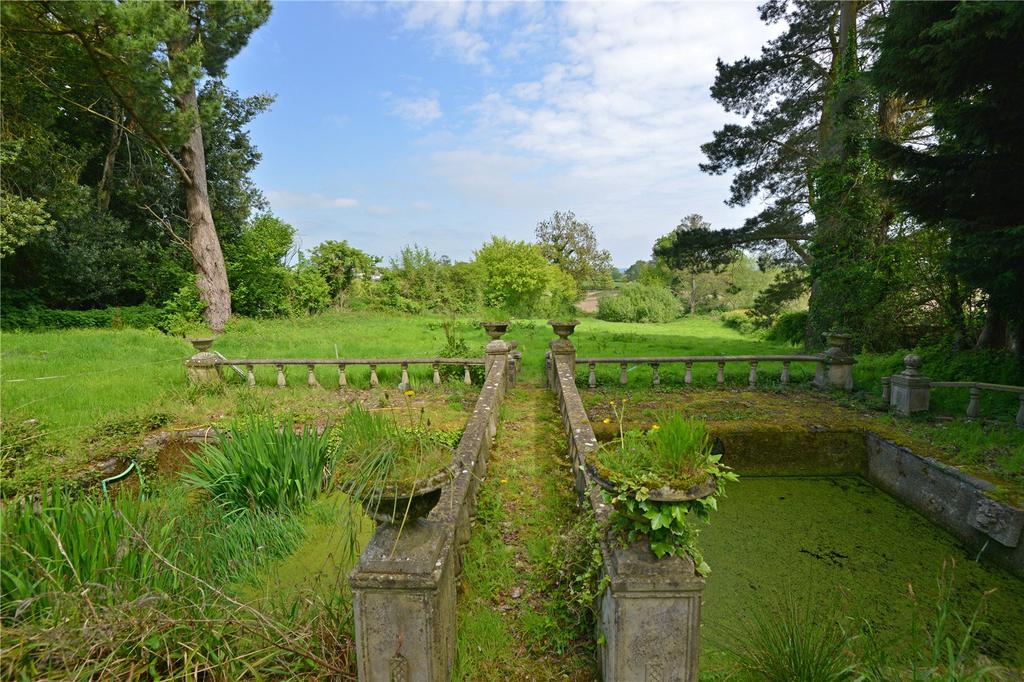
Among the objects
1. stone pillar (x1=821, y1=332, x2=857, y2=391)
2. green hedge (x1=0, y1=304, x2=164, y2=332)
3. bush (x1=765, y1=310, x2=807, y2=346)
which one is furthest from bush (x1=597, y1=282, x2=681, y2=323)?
green hedge (x1=0, y1=304, x2=164, y2=332)

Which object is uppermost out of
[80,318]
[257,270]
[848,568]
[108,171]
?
[108,171]

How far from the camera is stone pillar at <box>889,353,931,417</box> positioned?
6461 mm

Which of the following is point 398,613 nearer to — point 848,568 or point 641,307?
point 848,568

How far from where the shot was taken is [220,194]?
68.3 ft

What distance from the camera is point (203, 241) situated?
17.8 m

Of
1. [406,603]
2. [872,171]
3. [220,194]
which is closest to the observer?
[406,603]

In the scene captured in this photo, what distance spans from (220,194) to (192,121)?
687 cm

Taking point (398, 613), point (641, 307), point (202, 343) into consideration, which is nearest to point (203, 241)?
point (202, 343)

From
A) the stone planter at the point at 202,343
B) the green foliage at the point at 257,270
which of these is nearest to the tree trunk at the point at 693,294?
the green foliage at the point at 257,270

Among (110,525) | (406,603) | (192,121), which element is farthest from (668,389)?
(192,121)

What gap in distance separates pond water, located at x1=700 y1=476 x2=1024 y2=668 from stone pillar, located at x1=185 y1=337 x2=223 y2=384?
28.4 ft

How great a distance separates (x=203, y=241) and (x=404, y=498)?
64.9ft

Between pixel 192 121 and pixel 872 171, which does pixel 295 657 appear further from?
pixel 192 121

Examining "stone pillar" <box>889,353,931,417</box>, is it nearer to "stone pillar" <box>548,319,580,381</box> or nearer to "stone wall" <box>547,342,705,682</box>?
"stone pillar" <box>548,319,580,381</box>
